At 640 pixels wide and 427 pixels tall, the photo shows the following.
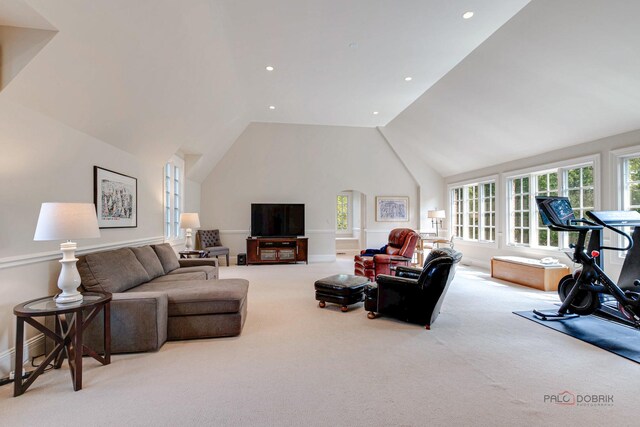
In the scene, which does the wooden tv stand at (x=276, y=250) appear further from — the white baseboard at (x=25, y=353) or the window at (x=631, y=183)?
the window at (x=631, y=183)

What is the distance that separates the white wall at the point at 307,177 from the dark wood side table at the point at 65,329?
5422 mm

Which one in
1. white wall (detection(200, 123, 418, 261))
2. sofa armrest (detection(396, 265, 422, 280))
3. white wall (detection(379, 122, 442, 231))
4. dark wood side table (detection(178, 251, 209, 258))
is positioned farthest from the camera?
white wall (detection(379, 122, 442, 231))

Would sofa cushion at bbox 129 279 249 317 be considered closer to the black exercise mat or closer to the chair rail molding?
the chair rail molding

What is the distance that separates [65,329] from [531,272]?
634 centimetres

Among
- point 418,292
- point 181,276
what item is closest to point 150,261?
point 181,276

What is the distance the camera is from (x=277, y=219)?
7941 millimetres

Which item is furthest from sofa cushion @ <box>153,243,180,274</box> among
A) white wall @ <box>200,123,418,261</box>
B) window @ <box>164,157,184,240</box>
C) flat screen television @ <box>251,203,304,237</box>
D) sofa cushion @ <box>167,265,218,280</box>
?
white wall @ <box>200,123,418,261</box>

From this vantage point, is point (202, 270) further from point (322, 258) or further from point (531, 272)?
point (531, 272)

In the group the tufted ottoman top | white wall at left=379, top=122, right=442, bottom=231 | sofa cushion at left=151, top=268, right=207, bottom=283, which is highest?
white wall at left=379, top=122, right=442, bottom=231

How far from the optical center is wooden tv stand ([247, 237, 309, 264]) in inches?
300

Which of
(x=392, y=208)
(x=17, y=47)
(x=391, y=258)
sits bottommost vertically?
(x=391, y=258)

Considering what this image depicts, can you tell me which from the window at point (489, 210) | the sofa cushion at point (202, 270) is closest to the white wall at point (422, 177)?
the window at point (489, 210)

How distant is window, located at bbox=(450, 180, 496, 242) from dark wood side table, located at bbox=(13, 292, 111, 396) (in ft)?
24.0

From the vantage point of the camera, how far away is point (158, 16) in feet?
9.31
